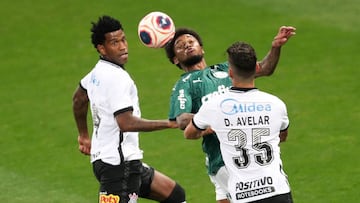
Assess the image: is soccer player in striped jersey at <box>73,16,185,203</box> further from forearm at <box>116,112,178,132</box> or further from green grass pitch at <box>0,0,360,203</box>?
green grass pitch at <box>0,0,360,203</box>

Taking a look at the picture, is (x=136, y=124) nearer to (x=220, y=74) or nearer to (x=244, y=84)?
(x=220, y=74)

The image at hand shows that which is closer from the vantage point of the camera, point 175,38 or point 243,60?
point 243,60

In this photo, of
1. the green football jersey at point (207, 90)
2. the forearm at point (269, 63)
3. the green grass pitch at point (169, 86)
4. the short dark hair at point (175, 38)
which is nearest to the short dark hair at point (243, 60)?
the green football jersey at point (207, 90)

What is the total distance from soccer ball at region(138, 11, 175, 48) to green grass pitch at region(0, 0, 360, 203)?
112 inches

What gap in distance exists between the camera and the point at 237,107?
9125 mm

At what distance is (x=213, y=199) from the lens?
13.2m

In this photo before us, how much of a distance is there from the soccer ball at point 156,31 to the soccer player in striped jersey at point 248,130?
1.93 metres

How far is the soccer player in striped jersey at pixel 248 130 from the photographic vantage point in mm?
9125

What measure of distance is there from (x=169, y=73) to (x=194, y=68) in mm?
7923

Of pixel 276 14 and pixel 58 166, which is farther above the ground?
pixel 276 14

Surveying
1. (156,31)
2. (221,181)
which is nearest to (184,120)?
(221,181)

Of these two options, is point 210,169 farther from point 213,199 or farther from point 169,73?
point 169,73

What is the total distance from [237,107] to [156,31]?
7.36ft

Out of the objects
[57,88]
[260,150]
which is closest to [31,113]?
[57,88]
